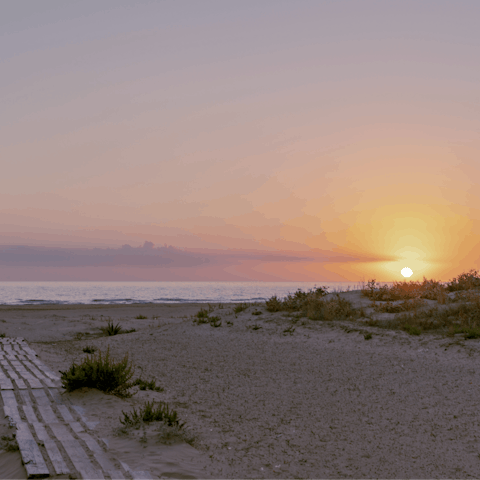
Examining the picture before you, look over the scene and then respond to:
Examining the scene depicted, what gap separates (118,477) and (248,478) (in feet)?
4.69

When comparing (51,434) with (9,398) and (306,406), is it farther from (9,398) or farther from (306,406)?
(306,406)

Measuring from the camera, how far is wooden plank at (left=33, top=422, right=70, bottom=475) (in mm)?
4309

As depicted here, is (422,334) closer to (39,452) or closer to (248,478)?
(248,478)

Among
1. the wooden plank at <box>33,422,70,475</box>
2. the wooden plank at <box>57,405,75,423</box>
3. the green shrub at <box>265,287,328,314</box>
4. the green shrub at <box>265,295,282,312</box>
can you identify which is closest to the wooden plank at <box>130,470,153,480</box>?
the wooden plank at <box>33,422,70,475</box>

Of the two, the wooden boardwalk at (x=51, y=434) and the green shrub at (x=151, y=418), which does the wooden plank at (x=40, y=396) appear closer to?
the wooden boardwalk at (x=51, y=434)

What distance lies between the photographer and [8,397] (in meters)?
6.82

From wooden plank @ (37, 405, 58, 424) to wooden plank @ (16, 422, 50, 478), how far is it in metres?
0.47

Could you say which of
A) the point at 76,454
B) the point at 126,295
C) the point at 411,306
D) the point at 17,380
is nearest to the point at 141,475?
the point at 76,454

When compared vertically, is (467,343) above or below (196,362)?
above

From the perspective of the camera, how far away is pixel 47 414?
6.14m

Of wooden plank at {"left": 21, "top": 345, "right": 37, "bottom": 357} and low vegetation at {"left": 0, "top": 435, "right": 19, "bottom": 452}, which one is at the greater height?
low vegetation at {"left": 0, "top": 435, "right": 19, "bottom": 452}

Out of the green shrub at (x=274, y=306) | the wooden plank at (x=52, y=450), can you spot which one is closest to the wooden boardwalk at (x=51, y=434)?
the wooden plank at (x=52, y=450)

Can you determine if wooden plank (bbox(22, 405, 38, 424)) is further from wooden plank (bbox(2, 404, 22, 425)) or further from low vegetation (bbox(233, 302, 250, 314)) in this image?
low vegetation (bbox(233, 302, 250, 314))

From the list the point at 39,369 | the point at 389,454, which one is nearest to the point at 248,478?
the point at 389,454
